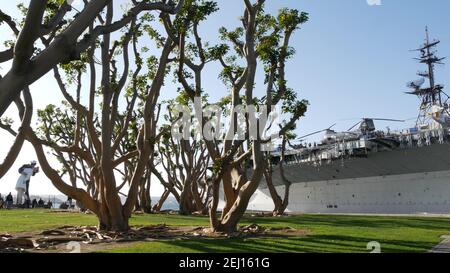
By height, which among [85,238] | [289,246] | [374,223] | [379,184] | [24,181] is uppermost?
[24,181]

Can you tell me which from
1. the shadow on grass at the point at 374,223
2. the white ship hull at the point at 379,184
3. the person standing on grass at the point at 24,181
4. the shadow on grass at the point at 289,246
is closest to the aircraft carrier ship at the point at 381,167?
the white ship hull at the point at 379,184

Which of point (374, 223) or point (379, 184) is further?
point (379, 184)

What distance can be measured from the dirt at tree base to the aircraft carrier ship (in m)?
32.8

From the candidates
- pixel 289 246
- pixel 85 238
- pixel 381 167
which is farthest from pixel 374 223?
pixel 381 167

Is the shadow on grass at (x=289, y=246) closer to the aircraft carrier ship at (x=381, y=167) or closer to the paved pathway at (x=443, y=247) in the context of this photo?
the paved pathway at (x=443, y=247)

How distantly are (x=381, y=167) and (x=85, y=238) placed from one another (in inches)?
1660

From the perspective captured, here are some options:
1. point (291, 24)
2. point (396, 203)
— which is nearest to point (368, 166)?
point (396, 203)

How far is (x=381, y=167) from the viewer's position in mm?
49938

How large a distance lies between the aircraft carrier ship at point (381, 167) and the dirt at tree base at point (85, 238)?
32760 mm

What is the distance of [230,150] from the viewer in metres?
15.3

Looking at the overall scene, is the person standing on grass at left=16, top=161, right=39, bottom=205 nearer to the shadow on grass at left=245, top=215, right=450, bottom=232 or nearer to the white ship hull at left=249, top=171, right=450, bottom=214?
the white ship hull at left=249, top=171, right=450, bottom=214

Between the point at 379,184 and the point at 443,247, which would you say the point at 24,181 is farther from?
the point at 443,247
